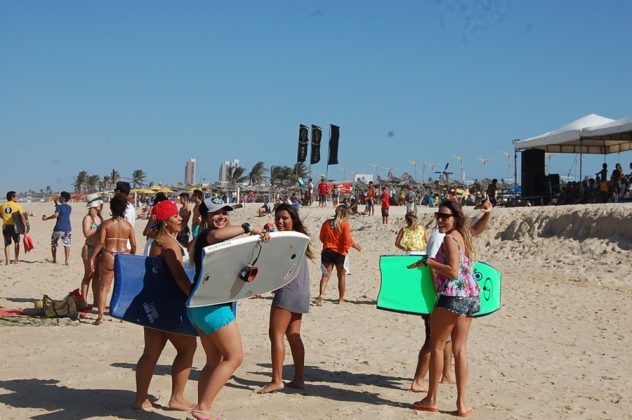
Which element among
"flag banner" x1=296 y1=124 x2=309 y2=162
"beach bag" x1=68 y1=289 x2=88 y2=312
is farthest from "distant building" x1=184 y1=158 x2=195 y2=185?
"beach bag" x1=68 y1=289 x2=88 y2=312

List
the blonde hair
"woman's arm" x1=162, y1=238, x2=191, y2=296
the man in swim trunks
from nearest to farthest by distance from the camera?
1. "woman's arm" x1=162, y1=238, x2=191, y2=296
2. the blonde hair
3. the man in swim trunks

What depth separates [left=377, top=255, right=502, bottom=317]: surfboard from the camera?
261 inches

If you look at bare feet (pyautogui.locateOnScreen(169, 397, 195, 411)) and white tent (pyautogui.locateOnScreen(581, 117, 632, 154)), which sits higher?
white tent (pyautogui.locateOnScreen(581, 117, 632, 154))

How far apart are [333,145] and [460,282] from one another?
35.3 m

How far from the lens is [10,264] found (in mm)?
16750

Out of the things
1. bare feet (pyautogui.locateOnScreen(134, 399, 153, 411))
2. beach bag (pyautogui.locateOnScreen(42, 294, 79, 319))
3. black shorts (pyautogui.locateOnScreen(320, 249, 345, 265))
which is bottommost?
bare feet (pyautogui.locateOnScreen(134, 399, 153, 411))

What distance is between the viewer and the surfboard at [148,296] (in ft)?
17.4

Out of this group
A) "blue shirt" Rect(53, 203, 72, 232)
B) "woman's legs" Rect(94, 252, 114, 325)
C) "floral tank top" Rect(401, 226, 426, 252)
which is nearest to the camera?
"woman's legs" Rect(94, 252, 114, 325)

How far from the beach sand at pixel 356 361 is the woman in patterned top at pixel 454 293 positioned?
431 mm

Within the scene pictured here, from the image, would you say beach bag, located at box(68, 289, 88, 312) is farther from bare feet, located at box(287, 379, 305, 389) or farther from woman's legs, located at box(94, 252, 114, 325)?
bare feet, located at box(287, 379, 305, 389)

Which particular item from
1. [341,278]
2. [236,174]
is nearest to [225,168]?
[236,174]

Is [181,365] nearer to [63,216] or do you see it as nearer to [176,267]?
[176,267]

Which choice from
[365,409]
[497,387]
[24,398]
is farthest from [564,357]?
[24,398]

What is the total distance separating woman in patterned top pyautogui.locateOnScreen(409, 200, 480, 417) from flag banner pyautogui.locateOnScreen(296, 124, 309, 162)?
34749mm
